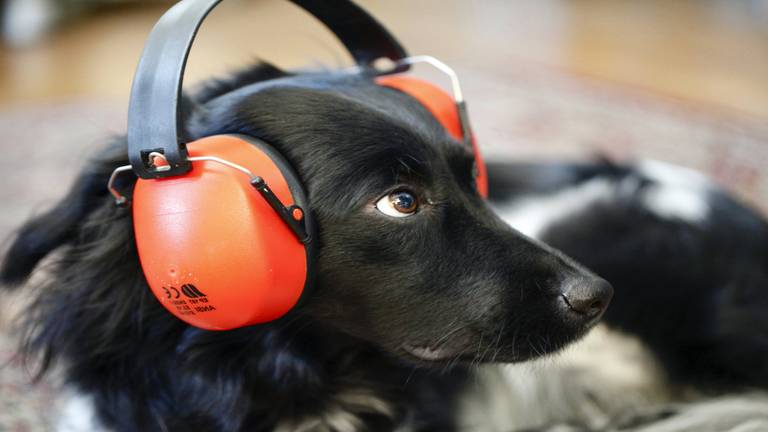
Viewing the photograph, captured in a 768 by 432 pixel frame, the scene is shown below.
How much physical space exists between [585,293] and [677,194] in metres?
0.76

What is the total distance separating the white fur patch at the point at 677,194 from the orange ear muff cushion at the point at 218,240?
99 cm

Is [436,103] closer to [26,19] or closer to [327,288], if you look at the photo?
[327,288]

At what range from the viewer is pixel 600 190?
5.93ft

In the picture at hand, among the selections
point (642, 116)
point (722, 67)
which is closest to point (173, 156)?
point (642, 116)

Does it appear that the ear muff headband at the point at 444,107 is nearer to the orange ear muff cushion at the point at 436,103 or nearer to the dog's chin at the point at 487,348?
the orange ear muff cushion at the point at 436,103

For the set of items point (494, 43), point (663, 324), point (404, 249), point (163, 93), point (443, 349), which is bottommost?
point (494, 43)

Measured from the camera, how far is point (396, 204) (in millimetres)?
1096

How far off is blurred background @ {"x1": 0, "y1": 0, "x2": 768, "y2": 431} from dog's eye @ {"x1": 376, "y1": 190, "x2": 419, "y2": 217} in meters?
0.49

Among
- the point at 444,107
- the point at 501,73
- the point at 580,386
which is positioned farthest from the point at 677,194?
the point at 501,73

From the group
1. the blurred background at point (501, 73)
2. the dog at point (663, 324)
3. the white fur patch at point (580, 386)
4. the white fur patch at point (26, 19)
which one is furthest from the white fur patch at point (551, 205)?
the white fur patch at point (26, 19)

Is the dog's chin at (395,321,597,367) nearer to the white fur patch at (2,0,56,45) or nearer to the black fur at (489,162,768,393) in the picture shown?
the black fur at (489,162,768,393)

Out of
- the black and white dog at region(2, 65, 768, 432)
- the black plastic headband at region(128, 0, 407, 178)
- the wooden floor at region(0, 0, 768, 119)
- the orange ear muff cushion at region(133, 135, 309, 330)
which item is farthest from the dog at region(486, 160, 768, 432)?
the wooden floor at region(0, 0, 768, 119)

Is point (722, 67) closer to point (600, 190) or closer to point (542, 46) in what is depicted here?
point (542, 46)

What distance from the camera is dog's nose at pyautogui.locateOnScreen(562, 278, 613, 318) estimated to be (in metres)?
1.11
